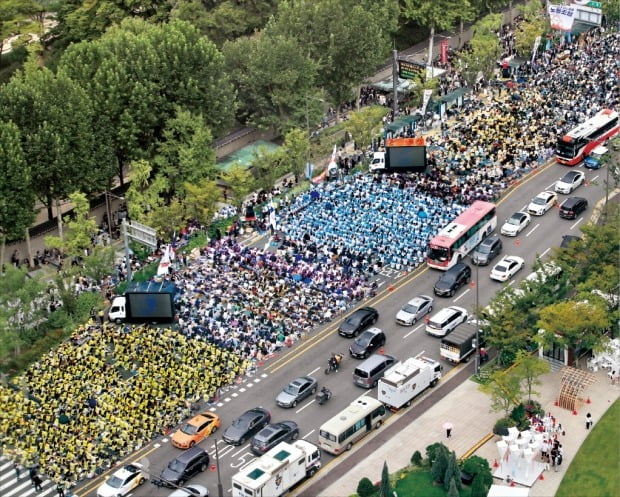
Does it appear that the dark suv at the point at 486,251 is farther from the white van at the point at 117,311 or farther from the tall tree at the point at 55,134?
the tall tree at the point at 55,134

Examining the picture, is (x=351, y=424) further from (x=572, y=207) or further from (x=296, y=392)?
(x=572, y=207)

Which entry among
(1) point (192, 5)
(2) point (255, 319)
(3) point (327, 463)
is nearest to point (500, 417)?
(3) point (327, 463)

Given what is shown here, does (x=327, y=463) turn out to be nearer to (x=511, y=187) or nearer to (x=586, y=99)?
(x=511, y=187)

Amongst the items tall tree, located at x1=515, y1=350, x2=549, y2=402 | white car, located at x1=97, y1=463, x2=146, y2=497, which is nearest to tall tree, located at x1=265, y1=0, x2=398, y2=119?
tall tree, located at x1=515, y1=350, x2=549, y2=402

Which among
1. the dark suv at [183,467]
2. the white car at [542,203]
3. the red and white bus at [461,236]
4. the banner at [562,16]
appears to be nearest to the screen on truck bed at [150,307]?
the dark suv at [183,467]

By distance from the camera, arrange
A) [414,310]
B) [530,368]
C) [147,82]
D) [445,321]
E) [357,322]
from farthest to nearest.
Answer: [147,82] → [414,310] → [357,322] → [445,321] → [530,368]

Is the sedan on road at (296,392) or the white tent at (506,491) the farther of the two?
the sedan on road at (296,392)

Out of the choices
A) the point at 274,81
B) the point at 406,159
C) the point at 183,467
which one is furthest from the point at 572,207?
the point at 183,467

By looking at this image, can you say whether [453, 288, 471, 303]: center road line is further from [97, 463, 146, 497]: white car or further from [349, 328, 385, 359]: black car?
[97, 463, 146, 497]: white car
